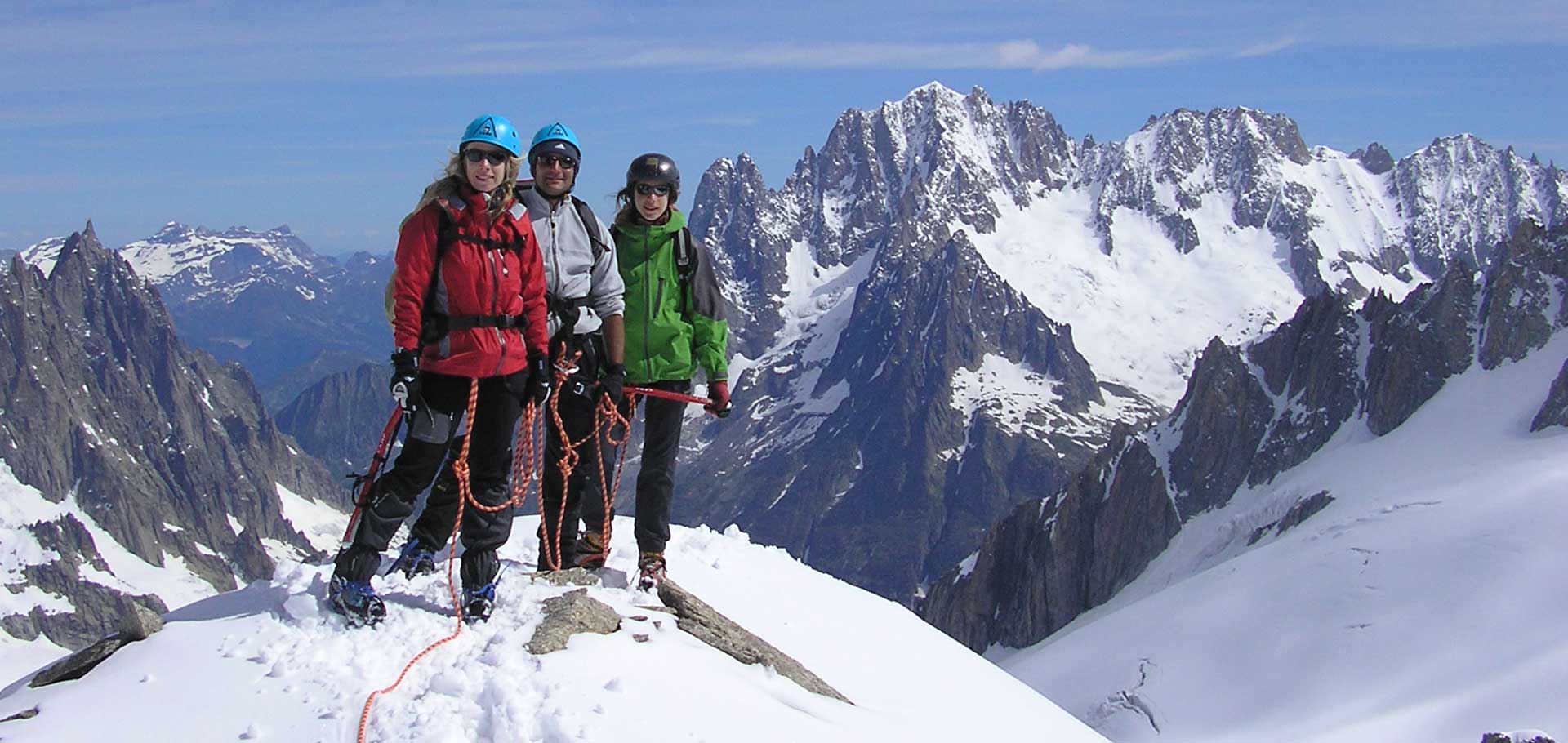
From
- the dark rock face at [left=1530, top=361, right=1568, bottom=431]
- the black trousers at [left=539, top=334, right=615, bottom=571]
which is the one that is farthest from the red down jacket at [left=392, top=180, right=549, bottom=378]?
the dark rock face at [left=1530, top=361, right=1568, bottom=431]

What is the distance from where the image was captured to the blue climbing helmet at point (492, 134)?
9.84m

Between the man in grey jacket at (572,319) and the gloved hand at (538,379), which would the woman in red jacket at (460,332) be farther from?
the man in grey jacket at (572,319)

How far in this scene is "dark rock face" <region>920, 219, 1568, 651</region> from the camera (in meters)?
132

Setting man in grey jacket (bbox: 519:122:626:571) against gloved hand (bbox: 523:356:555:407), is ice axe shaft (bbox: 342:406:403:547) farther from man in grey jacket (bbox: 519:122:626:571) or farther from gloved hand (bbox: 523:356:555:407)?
man in grey jacket (bbox: 519:122:626:571)

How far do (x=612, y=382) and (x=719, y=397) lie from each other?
67.3 inches

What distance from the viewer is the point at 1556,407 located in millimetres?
103688

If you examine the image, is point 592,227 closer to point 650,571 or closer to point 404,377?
point 404,377

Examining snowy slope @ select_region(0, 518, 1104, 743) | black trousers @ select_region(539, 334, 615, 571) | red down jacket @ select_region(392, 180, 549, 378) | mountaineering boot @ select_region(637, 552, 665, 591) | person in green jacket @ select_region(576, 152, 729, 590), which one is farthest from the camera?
person in green jacket @ select_region(576, 152, 729, 590)

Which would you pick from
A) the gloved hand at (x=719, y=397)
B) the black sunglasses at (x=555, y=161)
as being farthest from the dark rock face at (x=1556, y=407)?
the black sunglasses at (x=555, y=161)

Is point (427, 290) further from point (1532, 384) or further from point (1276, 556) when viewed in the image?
point (1532, 384)

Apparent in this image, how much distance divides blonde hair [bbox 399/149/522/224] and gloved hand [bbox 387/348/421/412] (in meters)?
1.13

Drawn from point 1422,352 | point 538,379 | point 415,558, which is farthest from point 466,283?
point 1422,352

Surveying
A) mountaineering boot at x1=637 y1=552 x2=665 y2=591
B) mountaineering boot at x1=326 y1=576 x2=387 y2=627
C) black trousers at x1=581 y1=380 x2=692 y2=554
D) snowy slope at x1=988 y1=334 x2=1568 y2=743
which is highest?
black trousers at x1=581 y1=380 x2=692 y2=554

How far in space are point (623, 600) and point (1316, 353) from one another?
164 metres
